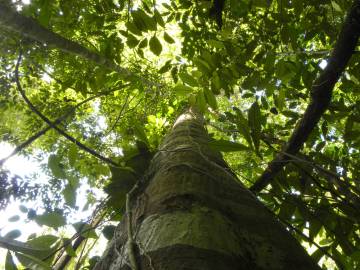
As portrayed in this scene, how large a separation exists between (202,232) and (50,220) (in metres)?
0.52

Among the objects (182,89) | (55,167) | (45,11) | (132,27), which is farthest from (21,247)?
(45,11)

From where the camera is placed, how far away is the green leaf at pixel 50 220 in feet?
3.04

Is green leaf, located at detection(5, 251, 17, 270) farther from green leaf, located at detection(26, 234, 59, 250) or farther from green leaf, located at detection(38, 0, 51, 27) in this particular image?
green leaf, located at detection(38, 0, 51, 27)

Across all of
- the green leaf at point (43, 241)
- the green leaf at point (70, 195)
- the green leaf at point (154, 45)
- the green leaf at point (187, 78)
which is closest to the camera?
the green leaf at point (43, 241)

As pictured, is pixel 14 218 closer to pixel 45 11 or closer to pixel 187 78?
pixel 187 78

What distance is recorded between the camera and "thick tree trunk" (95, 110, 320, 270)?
2.00 ft

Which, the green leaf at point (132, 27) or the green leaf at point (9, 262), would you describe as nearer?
the green leaf at point (9, 262)

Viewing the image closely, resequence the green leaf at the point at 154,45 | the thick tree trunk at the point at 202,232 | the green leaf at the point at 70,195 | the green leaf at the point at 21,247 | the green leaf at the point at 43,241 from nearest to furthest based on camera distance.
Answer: the thick tree trunk at the point at 202,232, the green leaf at the point at 21,247, the green leaf at the point at 43,241, the green leaf at the point at 70,195, the green leaf at the point at 154,45

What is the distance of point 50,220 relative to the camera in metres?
0.93

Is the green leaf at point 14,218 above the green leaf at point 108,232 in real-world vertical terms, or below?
below

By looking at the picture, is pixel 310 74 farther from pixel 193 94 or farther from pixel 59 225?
pixel 59 225

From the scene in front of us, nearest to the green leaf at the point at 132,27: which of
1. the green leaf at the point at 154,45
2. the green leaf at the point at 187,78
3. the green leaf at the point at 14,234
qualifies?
the green leaf at the point at 154,45

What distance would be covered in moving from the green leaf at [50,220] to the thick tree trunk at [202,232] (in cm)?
18

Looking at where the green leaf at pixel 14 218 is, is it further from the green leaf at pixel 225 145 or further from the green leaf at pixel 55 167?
the green leaf at pixel 225 145
